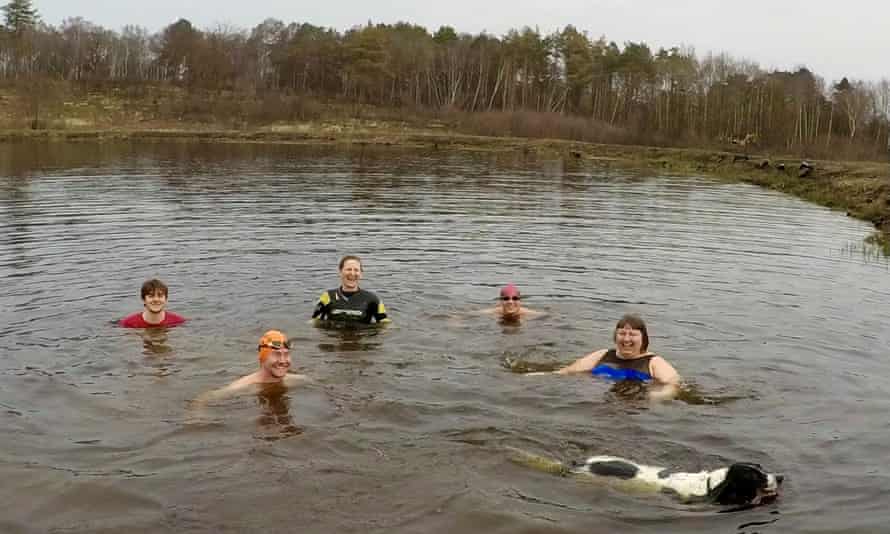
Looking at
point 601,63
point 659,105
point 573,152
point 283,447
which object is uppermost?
point 601,63

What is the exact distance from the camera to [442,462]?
7586 mm

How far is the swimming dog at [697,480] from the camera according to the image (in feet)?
21.8

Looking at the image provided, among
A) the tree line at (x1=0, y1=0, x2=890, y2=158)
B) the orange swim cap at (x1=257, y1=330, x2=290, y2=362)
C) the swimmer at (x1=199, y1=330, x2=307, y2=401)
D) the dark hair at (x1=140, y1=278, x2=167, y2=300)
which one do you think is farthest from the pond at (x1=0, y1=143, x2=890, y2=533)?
the tree line at (x1=0, y1=0, x2=890, y2=158)

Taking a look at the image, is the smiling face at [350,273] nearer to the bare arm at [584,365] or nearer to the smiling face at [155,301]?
the smiling face at [155,301]

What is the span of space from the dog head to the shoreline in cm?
1626

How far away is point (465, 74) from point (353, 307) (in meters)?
106

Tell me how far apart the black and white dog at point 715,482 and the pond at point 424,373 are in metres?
0.16

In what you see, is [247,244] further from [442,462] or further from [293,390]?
[442,462]

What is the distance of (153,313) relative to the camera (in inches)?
480

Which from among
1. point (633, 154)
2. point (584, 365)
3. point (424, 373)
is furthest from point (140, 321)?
point (633, 154)

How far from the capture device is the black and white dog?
663 centimetres

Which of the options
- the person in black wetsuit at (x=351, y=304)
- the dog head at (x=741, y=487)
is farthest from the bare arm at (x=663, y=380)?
the person in black wetsuit at (x=351, y=304)

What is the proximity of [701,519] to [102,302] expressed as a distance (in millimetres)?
11003

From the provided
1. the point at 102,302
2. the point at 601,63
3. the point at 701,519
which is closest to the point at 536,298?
the point at 102,302
